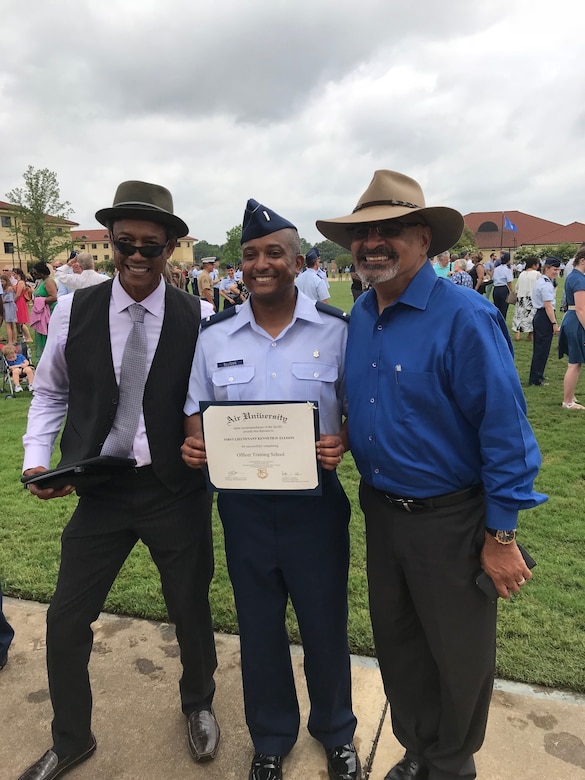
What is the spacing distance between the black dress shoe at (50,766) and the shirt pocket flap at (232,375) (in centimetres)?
168

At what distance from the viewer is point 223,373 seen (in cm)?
218

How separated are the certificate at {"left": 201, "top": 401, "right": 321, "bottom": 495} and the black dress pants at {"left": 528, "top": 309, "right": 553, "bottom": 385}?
7.69 metres

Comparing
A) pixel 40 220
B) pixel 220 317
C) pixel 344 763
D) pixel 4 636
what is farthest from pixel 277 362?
pixel 40 220

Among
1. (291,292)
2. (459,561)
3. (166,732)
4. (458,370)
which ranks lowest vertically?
(166,732)

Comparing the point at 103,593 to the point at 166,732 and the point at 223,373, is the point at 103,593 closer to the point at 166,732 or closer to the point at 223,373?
the point at 166,732

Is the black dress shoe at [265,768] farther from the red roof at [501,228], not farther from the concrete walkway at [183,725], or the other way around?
the red roof at [501,228]

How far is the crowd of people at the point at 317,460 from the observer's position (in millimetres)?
1884

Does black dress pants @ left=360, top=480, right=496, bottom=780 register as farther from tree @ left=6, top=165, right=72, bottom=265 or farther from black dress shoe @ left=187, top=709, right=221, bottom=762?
tree @ left=6, top=165, right=72, bottom=265

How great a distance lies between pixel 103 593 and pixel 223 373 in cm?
104

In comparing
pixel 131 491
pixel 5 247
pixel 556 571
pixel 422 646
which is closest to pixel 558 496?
Answer: pixel 556 571

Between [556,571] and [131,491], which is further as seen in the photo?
[556,571]

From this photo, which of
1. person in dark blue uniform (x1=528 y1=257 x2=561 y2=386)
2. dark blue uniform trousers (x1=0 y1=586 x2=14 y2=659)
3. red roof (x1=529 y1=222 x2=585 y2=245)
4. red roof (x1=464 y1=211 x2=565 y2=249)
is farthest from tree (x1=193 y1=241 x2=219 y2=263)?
dark blue uniform trousers (x1=0 y1=586 x2=14 y2=659)

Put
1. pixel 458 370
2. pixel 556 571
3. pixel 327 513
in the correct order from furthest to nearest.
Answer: pixel 556 571 < pixel 327 513 < pixel 458 370

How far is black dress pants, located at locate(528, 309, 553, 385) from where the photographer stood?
8.59m
